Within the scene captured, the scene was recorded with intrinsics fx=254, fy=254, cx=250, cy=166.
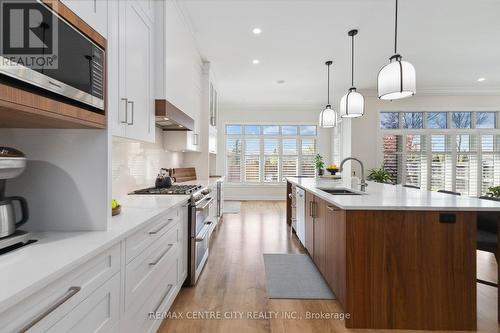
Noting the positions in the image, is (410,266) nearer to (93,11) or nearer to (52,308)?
(52,308)

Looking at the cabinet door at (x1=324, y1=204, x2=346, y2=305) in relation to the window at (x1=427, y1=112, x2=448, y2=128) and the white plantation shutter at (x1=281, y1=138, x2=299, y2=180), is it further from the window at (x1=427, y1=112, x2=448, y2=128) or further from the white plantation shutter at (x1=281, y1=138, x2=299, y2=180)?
the window at (x1=427, y1=112, x2=448, y2=128)

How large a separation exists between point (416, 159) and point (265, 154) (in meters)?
4.03

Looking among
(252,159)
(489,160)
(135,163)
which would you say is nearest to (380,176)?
(489,160)

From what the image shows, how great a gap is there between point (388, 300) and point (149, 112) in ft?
7.66

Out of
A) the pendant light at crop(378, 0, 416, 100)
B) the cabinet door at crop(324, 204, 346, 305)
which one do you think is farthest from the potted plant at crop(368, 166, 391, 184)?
the cabinet door at crop(324, 204, 346, 305)

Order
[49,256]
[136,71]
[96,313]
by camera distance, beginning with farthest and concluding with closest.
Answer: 1. [136,71]
2. [96,313]
3. [49,256]

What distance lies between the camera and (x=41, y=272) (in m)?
0.73

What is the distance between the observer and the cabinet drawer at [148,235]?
4.11 feet

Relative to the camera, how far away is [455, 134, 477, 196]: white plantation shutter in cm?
630

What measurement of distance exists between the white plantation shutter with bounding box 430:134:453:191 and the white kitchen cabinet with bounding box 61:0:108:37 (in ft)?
24.0

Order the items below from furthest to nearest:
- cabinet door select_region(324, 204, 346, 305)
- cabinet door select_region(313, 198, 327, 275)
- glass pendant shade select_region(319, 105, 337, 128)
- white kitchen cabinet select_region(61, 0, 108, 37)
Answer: glass pendant shade select_region(319, 105, 337, 128), cabinet door select_region(313, 198, 327, 275), cabinet door select_region(324, 204, 346, 305), white kitchen cabinet select_region(61, 0, 108, 37)

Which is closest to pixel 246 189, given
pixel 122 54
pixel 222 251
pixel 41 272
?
pixel 222 251

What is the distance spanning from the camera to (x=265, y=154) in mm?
7984

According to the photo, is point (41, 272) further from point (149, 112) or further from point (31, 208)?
point (149, 112)
